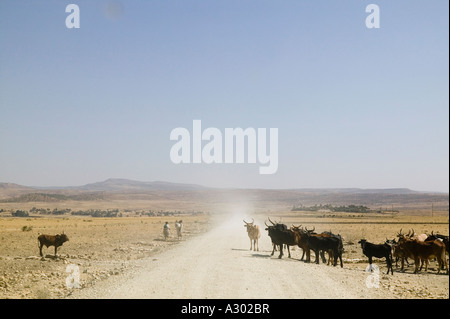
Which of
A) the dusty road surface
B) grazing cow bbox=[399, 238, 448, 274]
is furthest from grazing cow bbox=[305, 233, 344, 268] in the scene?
grazing cow bbox=[399, 238, 448, 274]

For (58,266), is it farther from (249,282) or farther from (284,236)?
(284,236)

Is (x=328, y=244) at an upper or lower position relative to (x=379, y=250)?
upper

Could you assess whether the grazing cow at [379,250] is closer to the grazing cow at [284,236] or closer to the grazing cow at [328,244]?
the grazing cow at [328,244]

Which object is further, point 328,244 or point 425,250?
point 425,250

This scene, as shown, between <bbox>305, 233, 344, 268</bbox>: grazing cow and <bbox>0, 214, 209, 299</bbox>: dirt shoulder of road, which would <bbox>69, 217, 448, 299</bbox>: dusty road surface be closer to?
<bbox>0, 214, 209, 299</bbox>: dirt shoulder of road

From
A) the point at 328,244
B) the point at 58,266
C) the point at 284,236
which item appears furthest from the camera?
the point at 284,236

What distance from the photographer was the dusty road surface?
11.2 metres

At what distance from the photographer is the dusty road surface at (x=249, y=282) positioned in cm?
Result: 1123

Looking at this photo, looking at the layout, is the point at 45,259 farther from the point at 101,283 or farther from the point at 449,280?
the point at 449,280

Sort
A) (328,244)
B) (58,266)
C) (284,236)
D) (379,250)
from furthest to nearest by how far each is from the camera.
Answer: (284,236) → (328,244) → (379,250) → (58,266)

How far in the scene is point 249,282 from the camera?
495 inches

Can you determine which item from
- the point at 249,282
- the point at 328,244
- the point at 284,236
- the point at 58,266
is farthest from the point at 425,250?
the point at 58,266

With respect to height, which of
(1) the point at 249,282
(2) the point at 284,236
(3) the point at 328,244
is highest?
(2) the point at 284,236
